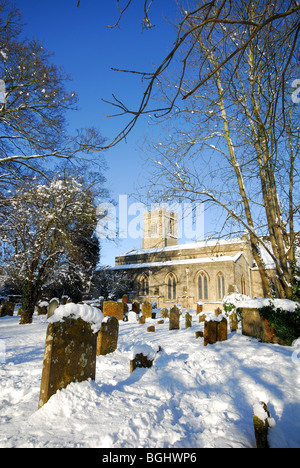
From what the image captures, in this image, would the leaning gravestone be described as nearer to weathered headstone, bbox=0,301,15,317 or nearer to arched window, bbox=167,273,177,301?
weathered headstone, bbox=0,301,15,317

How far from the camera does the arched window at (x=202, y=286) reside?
26250 mm

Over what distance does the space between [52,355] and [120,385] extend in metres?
1.21

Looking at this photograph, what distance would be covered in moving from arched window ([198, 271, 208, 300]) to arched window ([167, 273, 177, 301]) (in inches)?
120

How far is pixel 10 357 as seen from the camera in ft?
18.4

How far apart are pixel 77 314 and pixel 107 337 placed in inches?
120

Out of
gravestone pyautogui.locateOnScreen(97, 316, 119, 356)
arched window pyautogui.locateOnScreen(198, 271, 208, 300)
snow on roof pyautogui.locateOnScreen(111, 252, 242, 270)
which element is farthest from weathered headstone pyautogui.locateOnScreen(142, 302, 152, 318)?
arched window pyautogui.locateOnScreen(198, 271, 208, 300)

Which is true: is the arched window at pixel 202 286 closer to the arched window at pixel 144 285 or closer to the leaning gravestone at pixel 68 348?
Answer: the arched window at pixel 144 285

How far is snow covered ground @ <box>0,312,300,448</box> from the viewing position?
2312 mm

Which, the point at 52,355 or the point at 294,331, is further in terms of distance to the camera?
the point at 294,331

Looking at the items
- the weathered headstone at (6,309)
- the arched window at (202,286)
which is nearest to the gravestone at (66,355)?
the weathered headstone at (6,309)

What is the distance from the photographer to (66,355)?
10.8 feet

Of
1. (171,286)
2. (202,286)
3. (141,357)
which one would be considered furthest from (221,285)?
(141,357)
